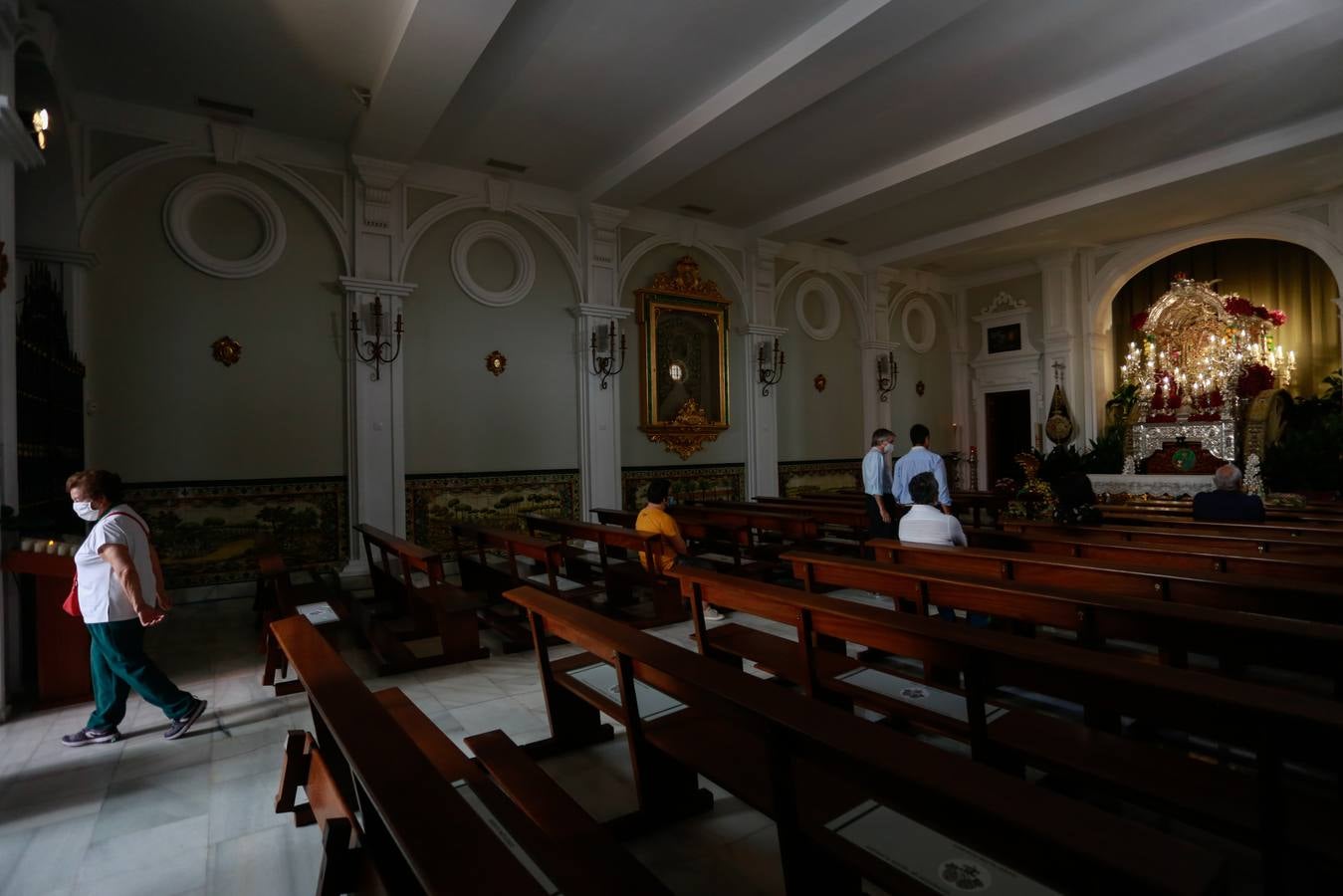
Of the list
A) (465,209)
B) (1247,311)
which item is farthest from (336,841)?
(1247,311)

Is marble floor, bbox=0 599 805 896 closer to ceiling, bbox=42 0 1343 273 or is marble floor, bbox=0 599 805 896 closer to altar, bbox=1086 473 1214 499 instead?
ceiling, bbox=42 0 1343 273

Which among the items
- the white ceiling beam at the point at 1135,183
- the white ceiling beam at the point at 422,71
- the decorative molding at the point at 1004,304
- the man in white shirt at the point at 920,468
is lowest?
the man in white shirt at the point at 920,468

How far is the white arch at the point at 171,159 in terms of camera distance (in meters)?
5.94

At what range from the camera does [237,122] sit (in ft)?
21.4

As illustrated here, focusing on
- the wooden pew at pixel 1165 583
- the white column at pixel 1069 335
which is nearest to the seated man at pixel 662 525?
the wooden pew at pixel 1165 583

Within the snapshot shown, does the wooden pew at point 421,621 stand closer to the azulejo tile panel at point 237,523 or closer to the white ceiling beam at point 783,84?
the azulejo tile panel at point 237,523

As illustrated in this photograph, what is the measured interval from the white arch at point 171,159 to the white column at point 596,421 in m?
2.71

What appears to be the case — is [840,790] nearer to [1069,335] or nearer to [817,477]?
[817,477]

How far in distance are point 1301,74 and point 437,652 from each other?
8458mm

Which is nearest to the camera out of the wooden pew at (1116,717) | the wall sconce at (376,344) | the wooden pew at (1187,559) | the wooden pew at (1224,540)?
the wooden pew at (1116,717)

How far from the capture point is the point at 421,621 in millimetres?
4723

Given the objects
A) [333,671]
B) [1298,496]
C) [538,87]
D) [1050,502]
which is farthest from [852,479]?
[333,671]

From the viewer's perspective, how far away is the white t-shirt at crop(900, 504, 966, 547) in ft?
13.8

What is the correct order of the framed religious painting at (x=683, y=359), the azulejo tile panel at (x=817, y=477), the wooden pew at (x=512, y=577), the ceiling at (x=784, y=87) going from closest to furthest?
the wooden pew at (x=512, y=577) < the ceiling at (x=784, y=87) < the framed religious painting at (x=683, y=359) < the azulejo tile panel at (x=817, y=477)
